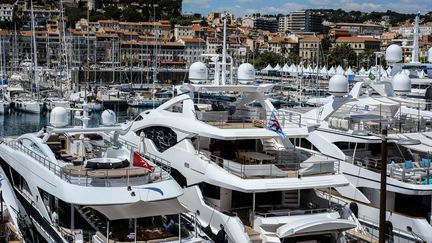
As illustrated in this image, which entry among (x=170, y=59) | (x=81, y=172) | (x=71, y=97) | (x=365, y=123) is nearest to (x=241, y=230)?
(x=81, y=172)

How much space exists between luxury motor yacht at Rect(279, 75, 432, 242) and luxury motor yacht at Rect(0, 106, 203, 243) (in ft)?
20.0

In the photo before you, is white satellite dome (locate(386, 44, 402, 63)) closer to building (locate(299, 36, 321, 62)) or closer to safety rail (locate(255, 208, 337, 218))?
safety rail (locate(255, 208, 337, 218))

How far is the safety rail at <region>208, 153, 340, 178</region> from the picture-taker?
52.2 ft

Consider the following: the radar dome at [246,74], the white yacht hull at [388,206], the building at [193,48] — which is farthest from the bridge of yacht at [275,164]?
the building at [193,48]

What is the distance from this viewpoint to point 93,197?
1392cm

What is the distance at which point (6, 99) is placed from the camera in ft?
209

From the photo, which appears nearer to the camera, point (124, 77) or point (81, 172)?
point (81, 172)

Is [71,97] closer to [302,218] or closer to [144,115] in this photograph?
[144,115]

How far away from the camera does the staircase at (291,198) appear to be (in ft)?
55.7

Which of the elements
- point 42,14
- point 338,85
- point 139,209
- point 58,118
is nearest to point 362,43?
point 42,14

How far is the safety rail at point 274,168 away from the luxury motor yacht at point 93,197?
180 centimetres

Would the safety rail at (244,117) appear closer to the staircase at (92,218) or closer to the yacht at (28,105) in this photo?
the staircase at (92,218)

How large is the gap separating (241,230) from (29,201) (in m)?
6.20

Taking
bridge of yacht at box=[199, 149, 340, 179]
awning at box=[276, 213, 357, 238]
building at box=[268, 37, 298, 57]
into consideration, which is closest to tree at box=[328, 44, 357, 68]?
building at box=[268, 37, 298, 57]
